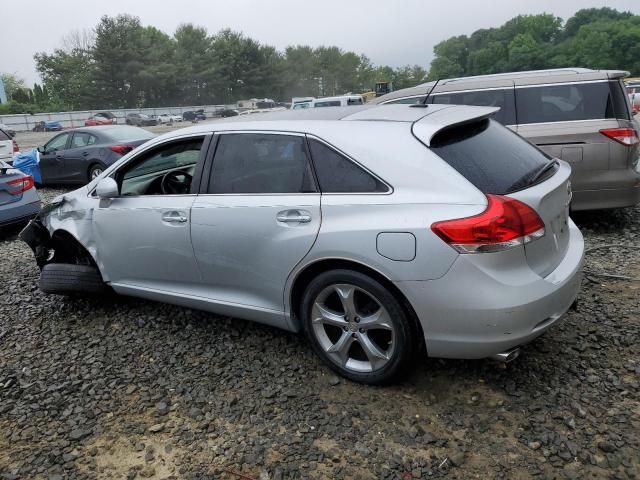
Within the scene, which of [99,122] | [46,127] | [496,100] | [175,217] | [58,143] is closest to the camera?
[175,217]

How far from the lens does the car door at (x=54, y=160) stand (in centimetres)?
1116

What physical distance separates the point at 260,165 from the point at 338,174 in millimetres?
587

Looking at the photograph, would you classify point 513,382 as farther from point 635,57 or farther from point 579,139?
point 635,57

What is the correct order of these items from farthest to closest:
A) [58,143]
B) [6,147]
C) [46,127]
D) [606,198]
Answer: [46,127] < [6,147] < [58,143] < [606,198]

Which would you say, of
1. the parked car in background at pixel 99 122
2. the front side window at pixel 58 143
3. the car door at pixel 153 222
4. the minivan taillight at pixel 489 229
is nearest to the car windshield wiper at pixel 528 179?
the minivan taillight at pixel 489 229

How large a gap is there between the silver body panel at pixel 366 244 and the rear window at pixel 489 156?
0.08 m

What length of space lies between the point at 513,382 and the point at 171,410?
6.32 feet

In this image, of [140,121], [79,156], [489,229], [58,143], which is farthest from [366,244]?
[140,121]

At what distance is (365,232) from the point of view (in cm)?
261

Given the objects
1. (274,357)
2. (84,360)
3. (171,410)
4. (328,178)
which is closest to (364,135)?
(328,178)

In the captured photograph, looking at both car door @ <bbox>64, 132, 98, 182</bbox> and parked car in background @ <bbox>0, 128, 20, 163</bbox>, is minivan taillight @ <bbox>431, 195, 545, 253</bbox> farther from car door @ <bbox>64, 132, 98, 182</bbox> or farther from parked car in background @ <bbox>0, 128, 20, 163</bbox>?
parked car in background @ <bbox>0, 128, 20, 163</bbox>

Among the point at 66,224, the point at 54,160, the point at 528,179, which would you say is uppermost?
the point at 54,160

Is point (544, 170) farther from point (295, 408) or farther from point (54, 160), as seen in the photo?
point (54, 160)

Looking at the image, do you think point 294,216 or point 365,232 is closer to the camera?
point 365,232
